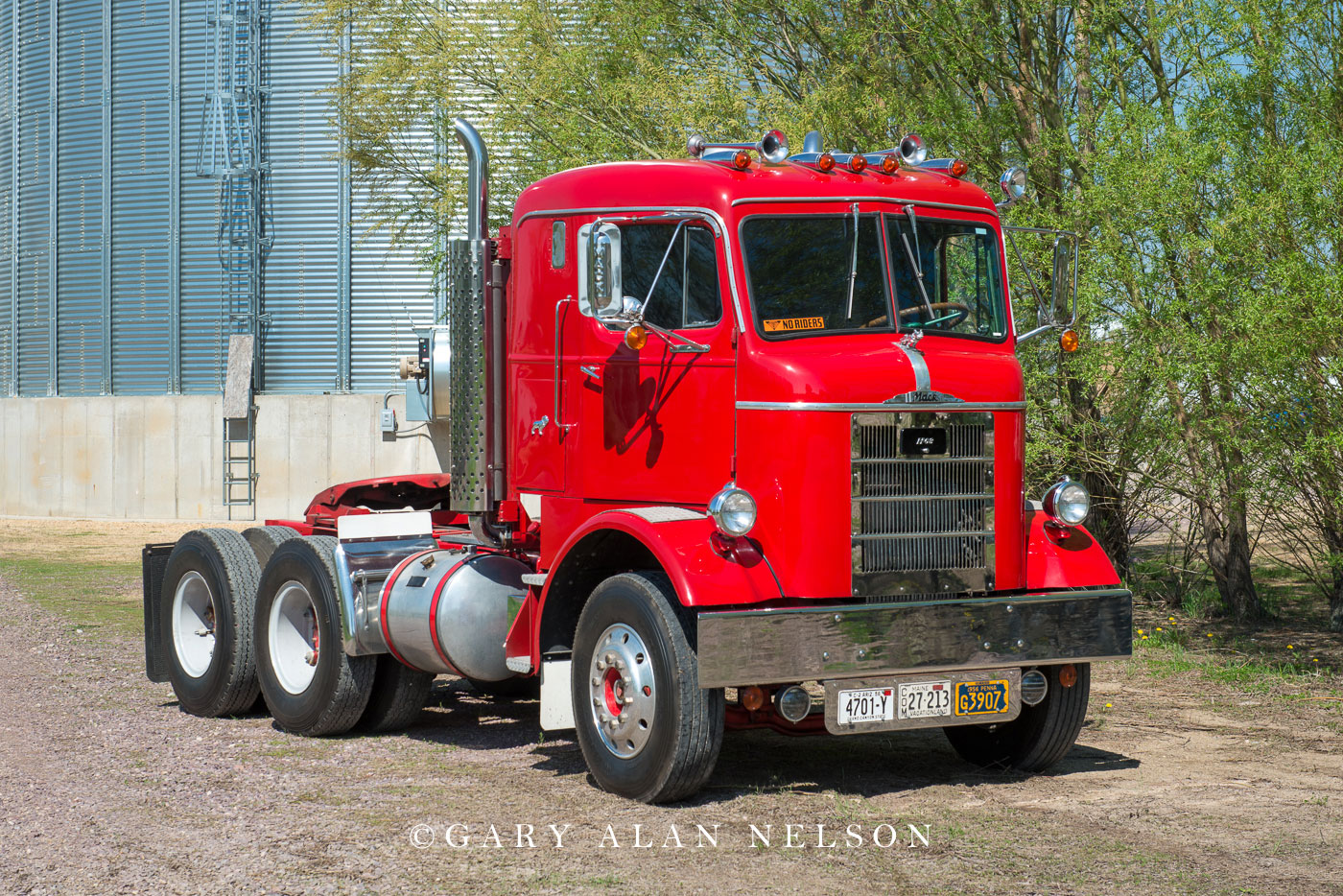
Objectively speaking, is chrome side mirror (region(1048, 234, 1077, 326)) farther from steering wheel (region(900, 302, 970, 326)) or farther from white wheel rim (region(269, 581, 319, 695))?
white wheel rim (region(269, 581, 319, 695))

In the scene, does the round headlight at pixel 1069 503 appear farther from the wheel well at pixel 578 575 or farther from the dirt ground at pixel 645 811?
the wheel well at pixel 578 575

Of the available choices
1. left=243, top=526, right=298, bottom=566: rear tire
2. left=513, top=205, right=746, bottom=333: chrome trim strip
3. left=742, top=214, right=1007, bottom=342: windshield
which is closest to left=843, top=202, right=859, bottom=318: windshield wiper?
left=742, top=214, right=1007, bottom=342: windshield

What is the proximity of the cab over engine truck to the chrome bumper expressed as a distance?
0.01m

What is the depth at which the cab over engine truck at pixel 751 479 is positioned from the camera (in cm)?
679

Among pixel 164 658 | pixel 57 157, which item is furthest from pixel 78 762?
pixel 57 157

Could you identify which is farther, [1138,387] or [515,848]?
[1138,387]

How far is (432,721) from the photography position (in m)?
9.63

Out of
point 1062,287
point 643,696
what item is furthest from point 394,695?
point 1062,287

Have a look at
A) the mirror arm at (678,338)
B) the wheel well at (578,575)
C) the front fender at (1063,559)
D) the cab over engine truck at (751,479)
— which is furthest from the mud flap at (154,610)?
the front fender at (1063,559)

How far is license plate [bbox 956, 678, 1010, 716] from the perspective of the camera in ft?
22.9

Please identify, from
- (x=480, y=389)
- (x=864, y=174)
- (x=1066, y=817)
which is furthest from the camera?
(x=480, y=389)

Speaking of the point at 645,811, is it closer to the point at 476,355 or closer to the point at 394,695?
the point at 394,695

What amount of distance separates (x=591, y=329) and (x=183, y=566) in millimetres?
4042

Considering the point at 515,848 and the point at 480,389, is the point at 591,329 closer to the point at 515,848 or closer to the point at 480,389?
the point at 480,389
